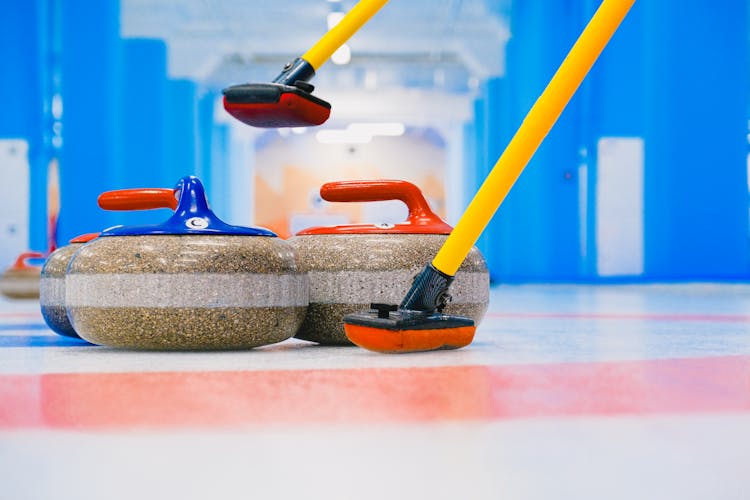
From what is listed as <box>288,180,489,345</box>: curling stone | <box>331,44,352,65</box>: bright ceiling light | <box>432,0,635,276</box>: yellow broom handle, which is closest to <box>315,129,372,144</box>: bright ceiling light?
<box>331,44,352,65</box>: bright ceiling light

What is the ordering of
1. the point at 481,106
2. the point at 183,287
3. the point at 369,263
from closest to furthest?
the point at 183,287
the point at 369,263
the point at 481,106

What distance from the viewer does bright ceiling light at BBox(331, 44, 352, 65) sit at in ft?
31.9

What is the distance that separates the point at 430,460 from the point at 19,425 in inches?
13.0

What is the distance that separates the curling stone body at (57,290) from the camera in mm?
1402

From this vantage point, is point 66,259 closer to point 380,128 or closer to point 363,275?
point 363,275

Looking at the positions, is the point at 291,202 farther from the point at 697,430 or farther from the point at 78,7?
the point at 697,430

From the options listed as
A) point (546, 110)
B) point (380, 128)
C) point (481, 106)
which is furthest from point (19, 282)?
point (380, 128)

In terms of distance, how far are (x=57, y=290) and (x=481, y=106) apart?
33.6 ft

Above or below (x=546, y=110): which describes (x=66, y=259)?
below

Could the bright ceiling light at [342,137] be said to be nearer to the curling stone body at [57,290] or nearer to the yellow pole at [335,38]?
the curling stone body at [57,290]

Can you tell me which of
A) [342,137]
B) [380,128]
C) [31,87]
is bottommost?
[31,87]

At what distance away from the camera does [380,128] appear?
15.8 m

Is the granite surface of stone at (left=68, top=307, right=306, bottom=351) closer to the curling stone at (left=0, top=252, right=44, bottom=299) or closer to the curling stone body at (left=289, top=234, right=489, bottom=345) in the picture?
the curling stone body at (left=289, top=234, right=489, bottom=345)

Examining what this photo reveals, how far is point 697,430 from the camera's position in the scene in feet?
1.96
